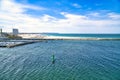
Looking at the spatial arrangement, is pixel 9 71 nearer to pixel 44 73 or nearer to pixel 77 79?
pixel 44 73

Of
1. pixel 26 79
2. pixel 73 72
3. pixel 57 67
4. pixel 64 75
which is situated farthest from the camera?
pixel 57 67

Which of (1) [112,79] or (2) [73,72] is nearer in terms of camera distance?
(1) [112,79]

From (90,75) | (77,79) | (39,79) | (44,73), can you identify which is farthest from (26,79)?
(90,75)

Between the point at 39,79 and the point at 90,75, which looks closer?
the point at 39,79

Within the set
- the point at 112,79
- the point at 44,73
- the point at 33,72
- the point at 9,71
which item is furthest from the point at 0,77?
the point at 112,79

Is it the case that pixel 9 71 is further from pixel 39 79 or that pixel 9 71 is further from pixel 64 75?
pixel 64 75

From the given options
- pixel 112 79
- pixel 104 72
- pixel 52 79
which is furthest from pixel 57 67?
pixel 112 79

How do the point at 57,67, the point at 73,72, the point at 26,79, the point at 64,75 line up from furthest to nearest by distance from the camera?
the point at 57,67
the point at 73,72
the point at 64,75
the point at 26,79

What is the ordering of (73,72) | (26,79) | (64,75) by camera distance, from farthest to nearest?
(73,72)
(64,75)
(26,79)

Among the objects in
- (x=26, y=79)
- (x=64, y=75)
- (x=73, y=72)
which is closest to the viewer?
(x=26, y=79)
